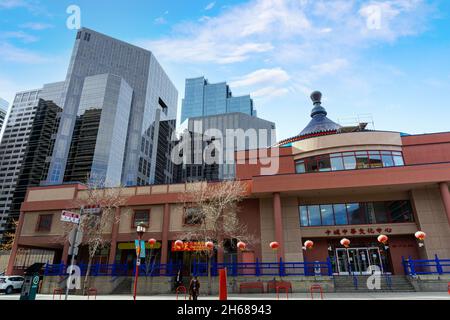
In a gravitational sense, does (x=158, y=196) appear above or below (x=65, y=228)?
above

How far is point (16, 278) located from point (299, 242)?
96.0 feet

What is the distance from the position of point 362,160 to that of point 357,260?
1006cm

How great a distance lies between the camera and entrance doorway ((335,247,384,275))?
90.7 ft

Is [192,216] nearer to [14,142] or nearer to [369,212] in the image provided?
[369,212]

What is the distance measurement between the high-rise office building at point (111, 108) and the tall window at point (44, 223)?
172 ft

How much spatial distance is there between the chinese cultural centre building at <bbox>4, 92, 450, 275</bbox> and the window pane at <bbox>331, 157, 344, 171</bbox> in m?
0.10

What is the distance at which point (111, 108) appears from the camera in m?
100

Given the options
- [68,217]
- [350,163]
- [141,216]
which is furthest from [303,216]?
[68,217]

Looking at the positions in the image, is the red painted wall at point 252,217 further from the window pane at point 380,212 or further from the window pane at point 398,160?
the window pane at point 398,160

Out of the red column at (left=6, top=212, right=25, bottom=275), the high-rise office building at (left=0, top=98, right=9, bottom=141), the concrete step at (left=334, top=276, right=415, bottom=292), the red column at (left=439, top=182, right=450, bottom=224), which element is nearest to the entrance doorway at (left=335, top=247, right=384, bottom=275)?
the concrete step at (left=334, top=276, right=415, bottom=292)

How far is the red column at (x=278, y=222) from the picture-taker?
2594cm
